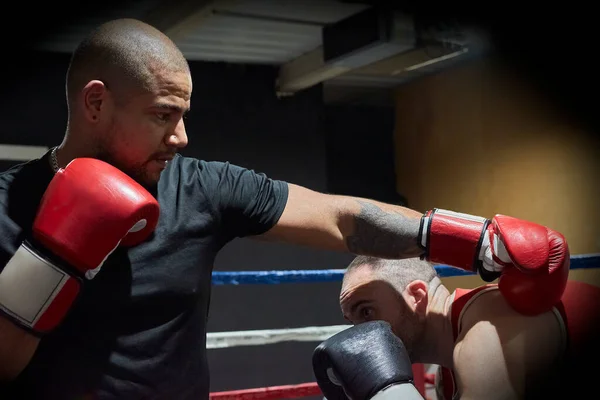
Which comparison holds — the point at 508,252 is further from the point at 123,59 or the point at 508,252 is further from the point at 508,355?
the point at 123,59

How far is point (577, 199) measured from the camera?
3.68 metres

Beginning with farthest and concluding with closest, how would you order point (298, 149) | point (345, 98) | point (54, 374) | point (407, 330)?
point (345, 98)
point (298, 149)
point (407, 330)
point (54, 374)

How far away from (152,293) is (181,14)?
2.17m

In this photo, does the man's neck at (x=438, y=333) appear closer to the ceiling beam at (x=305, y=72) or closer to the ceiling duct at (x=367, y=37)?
the ceiling duct at (x=367, y=37)

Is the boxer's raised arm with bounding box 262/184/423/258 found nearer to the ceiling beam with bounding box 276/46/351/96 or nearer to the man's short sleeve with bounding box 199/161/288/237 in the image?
the man's short sleeve with bounding box 199/161/288/237

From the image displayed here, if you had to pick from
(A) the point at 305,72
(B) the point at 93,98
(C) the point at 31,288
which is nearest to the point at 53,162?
(B) the point at 93,98

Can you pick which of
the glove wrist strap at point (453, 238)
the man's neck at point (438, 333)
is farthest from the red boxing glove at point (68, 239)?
the man's neck at point (438, 333)

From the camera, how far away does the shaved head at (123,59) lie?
1.06 meters

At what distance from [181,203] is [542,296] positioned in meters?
0.65

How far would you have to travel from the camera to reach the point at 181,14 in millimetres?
3008

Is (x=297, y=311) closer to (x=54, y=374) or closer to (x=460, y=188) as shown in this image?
(x=460, y=188)

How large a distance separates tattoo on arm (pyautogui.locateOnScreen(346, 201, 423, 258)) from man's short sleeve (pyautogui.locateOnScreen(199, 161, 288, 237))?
164 mm

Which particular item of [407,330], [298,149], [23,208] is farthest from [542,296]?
[298,149]

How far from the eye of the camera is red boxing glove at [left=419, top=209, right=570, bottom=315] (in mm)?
1135
